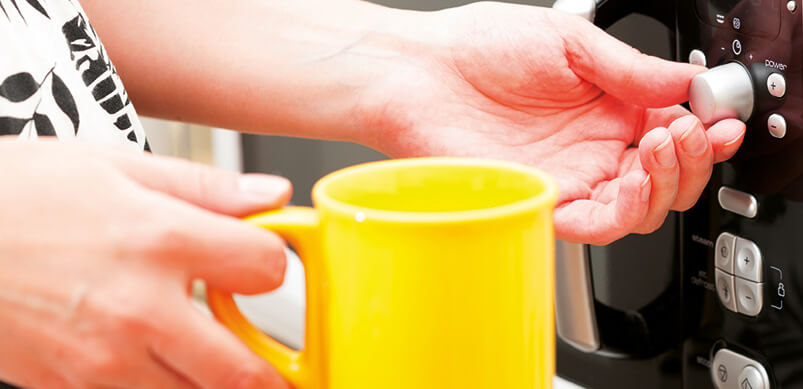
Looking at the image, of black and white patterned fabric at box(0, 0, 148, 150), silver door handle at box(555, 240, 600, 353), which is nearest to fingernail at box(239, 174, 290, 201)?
black and white patterned fabric at box(0, 0, 148, 150)

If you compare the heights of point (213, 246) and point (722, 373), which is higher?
point (213, 246)

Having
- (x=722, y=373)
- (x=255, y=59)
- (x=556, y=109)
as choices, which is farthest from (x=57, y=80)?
(x=722, y=373)

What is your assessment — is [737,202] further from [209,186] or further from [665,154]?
[209,186]

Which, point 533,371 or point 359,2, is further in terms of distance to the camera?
point 359,2

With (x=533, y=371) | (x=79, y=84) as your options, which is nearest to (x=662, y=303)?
(x=533, y=371)

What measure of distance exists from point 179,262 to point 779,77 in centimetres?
29

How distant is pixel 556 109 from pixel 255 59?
0.71 feet

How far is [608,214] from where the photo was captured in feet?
1.43

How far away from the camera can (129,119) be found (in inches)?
17.9

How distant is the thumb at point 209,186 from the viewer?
10.2 inches

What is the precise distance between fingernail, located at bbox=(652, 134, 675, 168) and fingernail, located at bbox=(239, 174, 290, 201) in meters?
0.20

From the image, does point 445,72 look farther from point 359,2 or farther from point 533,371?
point 533,371

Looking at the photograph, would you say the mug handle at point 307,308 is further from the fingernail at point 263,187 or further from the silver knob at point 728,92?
the silver knob at point 728,92

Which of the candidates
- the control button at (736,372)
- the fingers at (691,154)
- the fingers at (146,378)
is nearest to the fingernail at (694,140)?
the fingers at (691,154)
